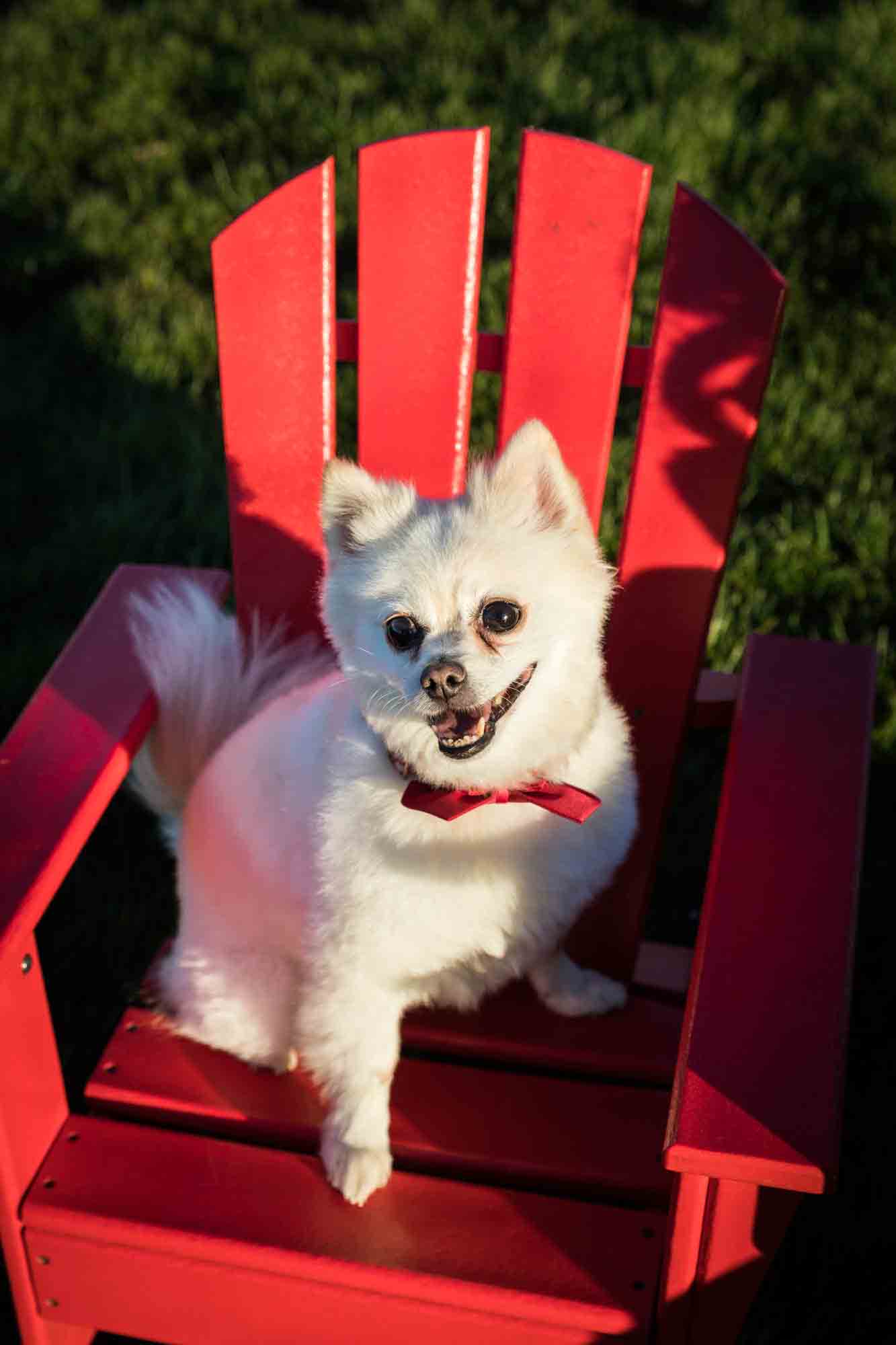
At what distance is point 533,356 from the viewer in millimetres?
1982

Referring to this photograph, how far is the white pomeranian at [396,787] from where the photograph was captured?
1.64 meters

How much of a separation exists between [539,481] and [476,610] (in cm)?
21

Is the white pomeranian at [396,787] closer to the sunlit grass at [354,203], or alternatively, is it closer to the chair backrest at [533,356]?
the chair backrest at [533,356]

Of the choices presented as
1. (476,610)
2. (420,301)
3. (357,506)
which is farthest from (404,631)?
(420,301)

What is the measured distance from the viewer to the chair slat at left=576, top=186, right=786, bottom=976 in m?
1.85

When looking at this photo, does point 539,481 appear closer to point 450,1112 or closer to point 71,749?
point 71,749

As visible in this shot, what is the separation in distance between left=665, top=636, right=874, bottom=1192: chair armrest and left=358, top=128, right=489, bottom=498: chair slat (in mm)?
644

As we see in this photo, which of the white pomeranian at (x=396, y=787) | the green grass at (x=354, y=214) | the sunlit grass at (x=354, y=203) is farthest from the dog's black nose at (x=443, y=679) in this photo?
the sunlit grass at (x=354, y=203)

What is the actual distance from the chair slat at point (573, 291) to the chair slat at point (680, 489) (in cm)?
7

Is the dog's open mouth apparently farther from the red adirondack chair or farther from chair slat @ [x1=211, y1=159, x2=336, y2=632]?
chair slat @ [x1=211, y1=159, x2=336, y2=632]

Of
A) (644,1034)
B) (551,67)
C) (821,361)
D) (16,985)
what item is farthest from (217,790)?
(551,67)

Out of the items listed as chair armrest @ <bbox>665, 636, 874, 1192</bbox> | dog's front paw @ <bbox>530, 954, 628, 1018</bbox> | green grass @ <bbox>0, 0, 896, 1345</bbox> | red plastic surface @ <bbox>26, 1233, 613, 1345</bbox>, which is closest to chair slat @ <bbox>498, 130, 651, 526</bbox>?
chair armrest @ <bbox>665, 636, 874, 1192</bbox>

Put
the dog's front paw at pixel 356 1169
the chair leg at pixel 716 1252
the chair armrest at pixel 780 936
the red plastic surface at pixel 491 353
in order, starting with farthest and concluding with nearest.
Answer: the red plastic surface at pixel 491 353 < the dog's front paw at pixel 356 1169 < the chair leg at pixel 716 1252 < the chair armrest at pixel 780 936

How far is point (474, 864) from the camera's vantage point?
1756 millimetres
